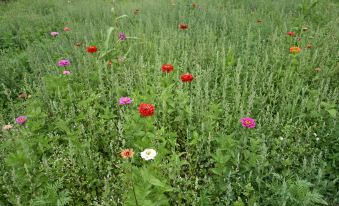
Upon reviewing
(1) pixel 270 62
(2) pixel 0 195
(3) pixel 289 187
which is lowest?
(2) pixel 0 195

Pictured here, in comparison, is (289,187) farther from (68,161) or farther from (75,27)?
(75,27)

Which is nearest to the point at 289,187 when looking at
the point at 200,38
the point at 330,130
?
the point at 330,130

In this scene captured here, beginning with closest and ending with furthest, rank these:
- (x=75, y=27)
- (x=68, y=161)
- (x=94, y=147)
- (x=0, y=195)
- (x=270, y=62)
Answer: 1. (x=0, y=195)
2. (x=68, y=161)
3. (x=94, y=147)
4. (x=270, y=62)
5. (x=75, y=27)

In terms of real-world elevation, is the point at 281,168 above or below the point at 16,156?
Answer: below

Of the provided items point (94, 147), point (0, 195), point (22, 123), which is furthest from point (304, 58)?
point (0, 195)

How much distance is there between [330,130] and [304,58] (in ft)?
4.15

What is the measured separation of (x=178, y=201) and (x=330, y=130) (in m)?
1.74

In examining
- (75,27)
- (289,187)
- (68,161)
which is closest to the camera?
(289,187)

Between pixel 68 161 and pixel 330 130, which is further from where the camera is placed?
pixel 330 130

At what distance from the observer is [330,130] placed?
2801 mm

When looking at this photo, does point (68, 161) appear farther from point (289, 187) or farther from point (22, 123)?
point (289, 187)

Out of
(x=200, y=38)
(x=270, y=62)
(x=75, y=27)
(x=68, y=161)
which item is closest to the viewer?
(x=68, y=161)

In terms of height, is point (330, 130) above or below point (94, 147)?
above

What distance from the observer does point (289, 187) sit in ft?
6.93
